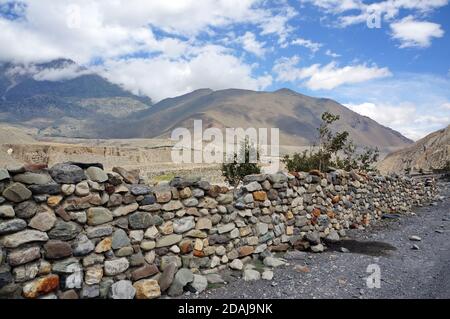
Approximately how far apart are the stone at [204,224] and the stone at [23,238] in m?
2.55

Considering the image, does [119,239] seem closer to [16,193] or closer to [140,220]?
[140,220]

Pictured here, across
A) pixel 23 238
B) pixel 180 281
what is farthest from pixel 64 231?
pixel 180 281

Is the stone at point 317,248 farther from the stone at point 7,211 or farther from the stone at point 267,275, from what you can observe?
the stone at point 7,211

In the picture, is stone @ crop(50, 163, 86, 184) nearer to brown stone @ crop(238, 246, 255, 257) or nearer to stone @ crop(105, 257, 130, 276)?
stone @ crop(105, 257, 130, 276)

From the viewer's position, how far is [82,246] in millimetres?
5047

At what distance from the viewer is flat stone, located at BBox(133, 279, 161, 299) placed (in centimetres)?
538

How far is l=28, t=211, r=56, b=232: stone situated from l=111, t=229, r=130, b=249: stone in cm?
90

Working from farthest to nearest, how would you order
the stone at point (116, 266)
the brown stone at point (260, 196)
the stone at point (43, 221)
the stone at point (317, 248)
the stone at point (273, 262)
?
the stone at point (317, 248), the brown stone at point (260, 196), the stone at point (273, 262), the stone at point (116, 266), the stone at point (43, 221)

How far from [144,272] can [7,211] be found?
6.91 ft

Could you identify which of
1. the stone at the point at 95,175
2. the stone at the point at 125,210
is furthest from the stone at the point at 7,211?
→ the stone at the point at 125,210

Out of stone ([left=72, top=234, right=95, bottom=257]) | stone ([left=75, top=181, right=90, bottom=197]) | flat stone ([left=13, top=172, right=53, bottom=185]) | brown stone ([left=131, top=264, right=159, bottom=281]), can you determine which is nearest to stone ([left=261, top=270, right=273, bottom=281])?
brown stone ([left=131, top=264, right=159, bottom=281])

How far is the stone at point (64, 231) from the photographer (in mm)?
4848

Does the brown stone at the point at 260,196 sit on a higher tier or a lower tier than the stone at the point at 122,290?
higher
